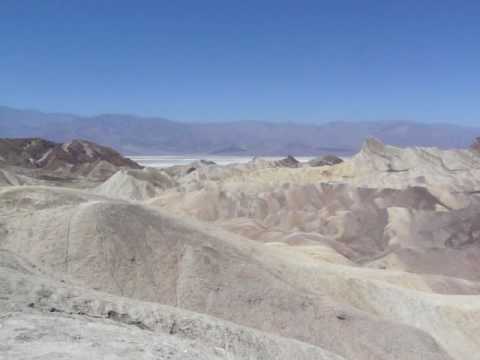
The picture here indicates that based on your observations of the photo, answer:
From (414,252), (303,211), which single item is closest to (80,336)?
(414,252)

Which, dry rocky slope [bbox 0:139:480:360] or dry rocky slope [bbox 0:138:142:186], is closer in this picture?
dry rocky slope [bbox 0:139:480:360]

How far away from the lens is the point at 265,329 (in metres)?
13.2

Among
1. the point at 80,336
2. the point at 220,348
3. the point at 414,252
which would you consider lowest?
the point at 414,252

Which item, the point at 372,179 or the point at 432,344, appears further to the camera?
the point at 372,179

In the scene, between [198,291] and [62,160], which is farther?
[62,160]

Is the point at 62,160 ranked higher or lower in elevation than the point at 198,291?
lower

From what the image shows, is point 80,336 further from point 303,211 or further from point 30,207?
point 303,211

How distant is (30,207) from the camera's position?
615 inches

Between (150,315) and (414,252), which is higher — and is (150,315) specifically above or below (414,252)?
above

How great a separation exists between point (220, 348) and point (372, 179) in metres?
36.0

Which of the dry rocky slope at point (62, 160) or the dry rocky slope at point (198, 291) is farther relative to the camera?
the dry rocky slope at point (62, 160)

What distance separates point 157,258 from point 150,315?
4698mm

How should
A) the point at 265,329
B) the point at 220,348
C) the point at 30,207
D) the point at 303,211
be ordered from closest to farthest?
the point at 220,348 < the point at 265,329 < the point at 30,207 < the point at 303,211

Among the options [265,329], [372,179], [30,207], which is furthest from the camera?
[372,179]
